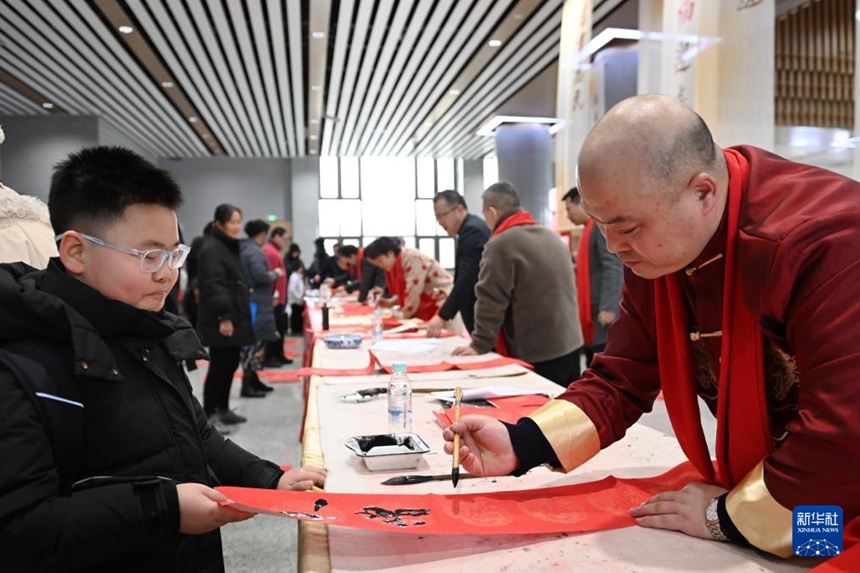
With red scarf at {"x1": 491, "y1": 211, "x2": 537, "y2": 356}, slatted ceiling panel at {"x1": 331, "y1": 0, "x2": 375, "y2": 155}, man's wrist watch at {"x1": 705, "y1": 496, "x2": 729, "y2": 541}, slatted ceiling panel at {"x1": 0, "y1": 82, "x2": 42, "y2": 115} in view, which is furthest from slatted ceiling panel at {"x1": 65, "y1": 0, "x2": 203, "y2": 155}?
man's wrist watch at {"x1": 705, "y1": 496, "x2": 729, "y2": 541}

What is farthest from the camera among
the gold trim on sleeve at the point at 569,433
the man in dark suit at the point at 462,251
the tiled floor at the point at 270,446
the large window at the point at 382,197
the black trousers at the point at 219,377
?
the large window at the point at 382,197

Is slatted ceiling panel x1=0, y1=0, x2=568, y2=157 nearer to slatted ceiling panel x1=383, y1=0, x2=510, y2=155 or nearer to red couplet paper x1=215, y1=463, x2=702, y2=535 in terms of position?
slatted ceiling panel x1=383, y1=0, x2=510, y2=155

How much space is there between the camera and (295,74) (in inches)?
353

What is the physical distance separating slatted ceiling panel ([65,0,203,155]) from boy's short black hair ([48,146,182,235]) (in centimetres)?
658

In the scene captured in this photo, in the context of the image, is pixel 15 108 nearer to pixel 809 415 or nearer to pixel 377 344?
pixel 377 344

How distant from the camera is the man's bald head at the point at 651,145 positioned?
94 centimetres

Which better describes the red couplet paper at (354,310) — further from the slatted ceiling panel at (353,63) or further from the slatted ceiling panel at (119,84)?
the slatted ceiling panel at (119,84)

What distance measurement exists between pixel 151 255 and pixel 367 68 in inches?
323

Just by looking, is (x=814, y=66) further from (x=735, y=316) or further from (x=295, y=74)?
(x=735, y=316)

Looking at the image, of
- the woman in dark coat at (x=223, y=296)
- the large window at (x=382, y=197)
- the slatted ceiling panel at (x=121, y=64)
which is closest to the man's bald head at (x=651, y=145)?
the woman in dark coat at (x=223, y=296)

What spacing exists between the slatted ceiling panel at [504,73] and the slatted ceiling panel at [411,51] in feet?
3.13

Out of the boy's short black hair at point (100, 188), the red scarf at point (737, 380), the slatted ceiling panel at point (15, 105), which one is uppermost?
the slatted ceiling panel at point (15, 105)

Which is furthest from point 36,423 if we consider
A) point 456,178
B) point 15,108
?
point 456,178

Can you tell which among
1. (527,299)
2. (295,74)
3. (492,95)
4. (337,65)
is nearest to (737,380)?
(527,299)
